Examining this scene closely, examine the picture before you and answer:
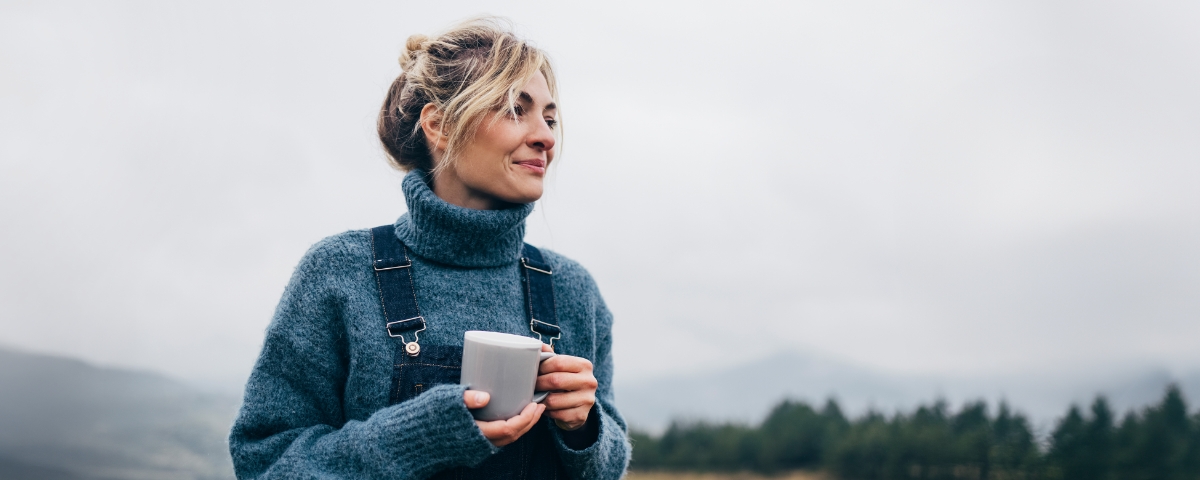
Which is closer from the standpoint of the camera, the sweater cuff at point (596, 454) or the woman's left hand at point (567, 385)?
the woman's left hand at point (567, 385)

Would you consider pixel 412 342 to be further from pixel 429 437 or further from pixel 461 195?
pixel 461 195

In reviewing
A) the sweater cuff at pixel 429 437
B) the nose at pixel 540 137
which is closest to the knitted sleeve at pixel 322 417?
the sweater cuff at pixel 429 437

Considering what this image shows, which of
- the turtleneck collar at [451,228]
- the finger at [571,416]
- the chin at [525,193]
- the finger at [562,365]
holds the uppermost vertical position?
the chin at [525,193]

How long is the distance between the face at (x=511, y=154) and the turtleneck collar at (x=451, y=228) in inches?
2.5

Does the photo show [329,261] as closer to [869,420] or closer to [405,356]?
[405,356]

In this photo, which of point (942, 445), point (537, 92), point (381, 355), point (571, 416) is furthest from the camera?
point (942, 445)

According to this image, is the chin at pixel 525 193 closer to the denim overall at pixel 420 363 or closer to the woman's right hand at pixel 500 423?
the denim overall at pixel 420 363

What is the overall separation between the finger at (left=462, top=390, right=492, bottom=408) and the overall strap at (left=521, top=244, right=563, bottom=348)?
406mm

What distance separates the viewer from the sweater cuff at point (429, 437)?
1.40 m

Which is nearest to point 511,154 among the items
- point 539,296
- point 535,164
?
point 535,164

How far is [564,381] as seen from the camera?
146cm

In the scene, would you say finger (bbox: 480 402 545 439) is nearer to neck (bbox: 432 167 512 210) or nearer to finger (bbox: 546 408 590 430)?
finger (bbox: 546 408 590 430)

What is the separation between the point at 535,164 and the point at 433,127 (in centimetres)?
28

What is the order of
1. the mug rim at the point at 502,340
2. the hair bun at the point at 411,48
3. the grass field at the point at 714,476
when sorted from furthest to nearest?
the grass field at the point at 714,476
the hair bun at the point at 411,48
the mug rim at the point at 502,340
